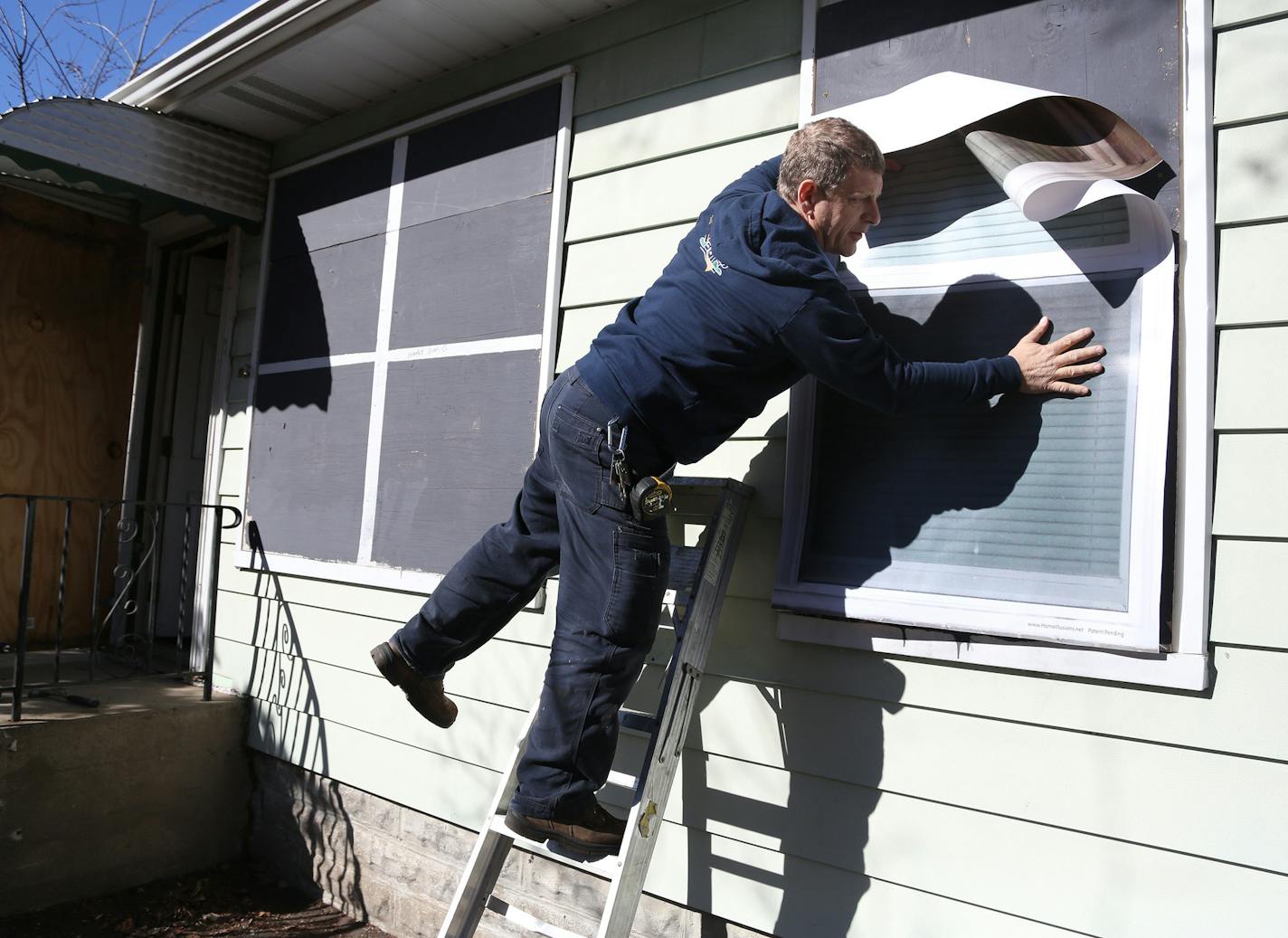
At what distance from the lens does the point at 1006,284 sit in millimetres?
2215

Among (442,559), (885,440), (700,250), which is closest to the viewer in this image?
(700,250)

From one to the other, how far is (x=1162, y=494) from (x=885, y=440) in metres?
0.64

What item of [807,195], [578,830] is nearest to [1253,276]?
[807,195]

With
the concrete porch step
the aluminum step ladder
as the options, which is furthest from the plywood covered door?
the aluminum step ladder

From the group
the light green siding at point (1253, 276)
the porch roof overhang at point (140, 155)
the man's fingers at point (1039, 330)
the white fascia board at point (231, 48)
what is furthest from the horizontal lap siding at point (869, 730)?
the porch roof overhang at point (140, 155)

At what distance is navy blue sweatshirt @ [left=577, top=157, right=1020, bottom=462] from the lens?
202 centimetres

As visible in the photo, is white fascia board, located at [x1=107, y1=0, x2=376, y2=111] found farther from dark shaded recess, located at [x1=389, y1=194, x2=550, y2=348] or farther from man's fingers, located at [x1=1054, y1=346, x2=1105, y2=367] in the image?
man's fingers, located at [x1=1054, y1=346, x2=1105, y2=367]

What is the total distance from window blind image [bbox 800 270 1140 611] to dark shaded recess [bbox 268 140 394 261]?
2.37m

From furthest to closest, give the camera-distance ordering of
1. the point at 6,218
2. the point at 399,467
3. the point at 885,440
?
the point at 6,218, the point at 399,467, the point at 885,440

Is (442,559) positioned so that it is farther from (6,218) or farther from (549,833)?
(6,218)

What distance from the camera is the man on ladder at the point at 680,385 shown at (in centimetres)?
202

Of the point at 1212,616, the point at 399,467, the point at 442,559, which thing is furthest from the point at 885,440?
the point at 399,467

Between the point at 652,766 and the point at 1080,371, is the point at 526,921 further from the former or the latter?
the point at 1080,371

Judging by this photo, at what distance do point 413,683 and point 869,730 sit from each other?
1190 mm
